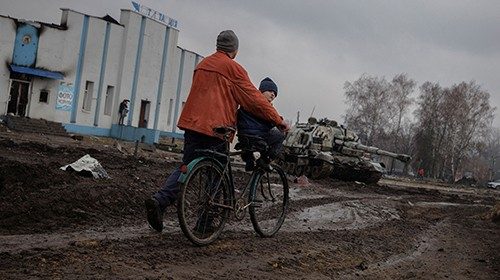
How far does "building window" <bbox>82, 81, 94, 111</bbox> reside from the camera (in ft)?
113

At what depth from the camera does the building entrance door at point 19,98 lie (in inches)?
1203

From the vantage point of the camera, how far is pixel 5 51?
29594mm

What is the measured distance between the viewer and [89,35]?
33.3 meters

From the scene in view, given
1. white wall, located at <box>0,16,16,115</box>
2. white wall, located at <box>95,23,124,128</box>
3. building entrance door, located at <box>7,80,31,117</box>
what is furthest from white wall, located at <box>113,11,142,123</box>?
white wall, located at <box>0,16,16,115</box>

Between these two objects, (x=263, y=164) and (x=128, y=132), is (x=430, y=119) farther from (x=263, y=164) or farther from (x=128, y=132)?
(x=263, y=164)

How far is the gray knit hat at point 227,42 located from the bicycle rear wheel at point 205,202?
3.51 ft

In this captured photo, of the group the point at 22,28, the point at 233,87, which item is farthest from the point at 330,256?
the point at 22,28

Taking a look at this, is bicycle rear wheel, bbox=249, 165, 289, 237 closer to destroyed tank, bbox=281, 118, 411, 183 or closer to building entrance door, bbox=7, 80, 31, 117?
destroyed tank, bbox=281, 118, 411, 183

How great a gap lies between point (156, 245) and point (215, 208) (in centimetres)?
73

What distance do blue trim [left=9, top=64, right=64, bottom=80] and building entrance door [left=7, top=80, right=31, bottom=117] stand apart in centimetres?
71

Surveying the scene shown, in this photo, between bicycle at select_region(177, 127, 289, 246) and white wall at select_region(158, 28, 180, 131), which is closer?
bicycle at select_region(177, 127, 289, 246)

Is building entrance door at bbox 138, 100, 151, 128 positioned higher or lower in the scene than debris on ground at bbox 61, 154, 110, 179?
higher

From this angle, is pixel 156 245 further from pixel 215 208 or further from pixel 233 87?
pixel 233 87

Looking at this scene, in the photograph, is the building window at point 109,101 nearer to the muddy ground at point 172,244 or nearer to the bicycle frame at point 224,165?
the muddy ground at point 172,244
